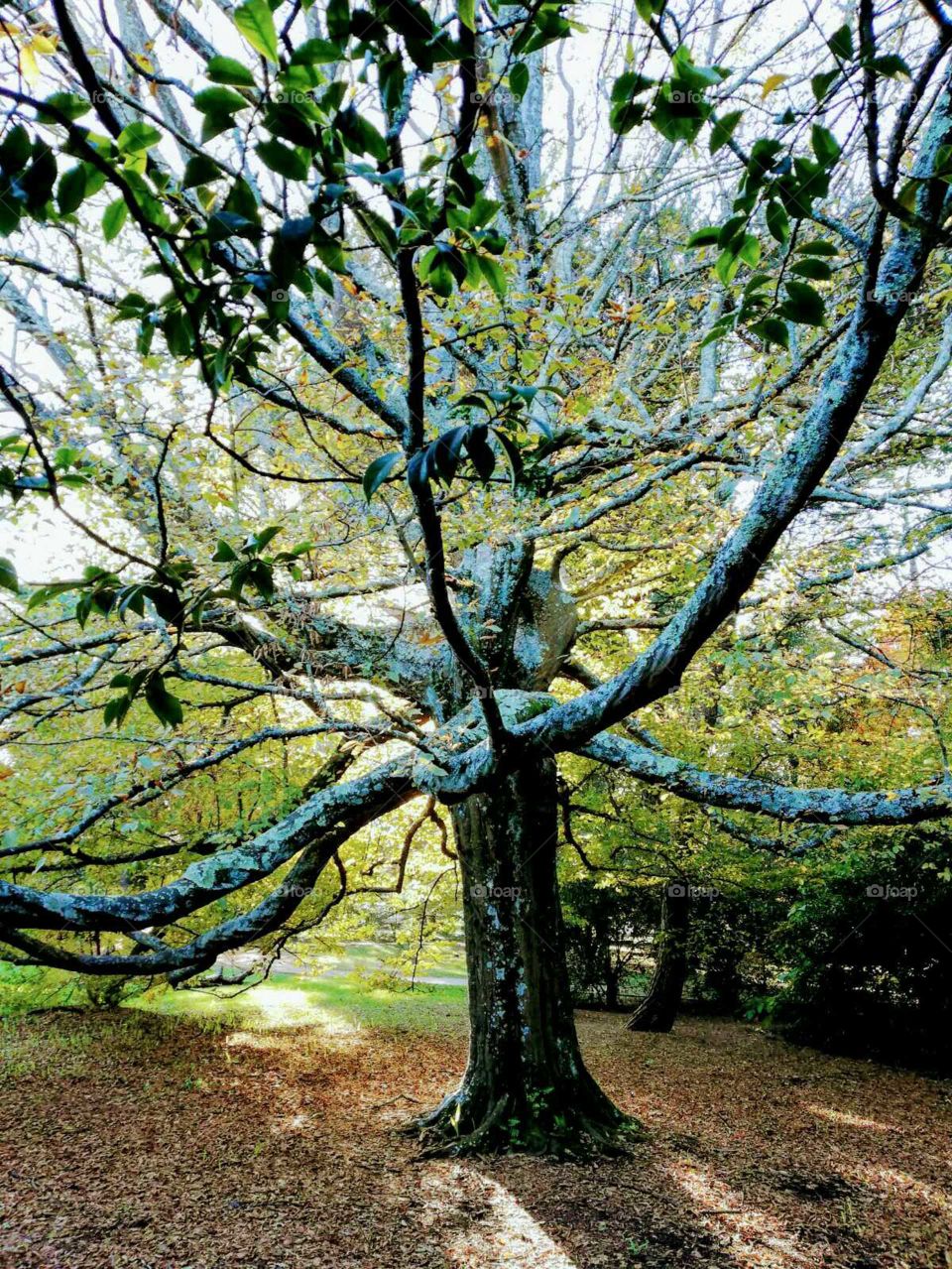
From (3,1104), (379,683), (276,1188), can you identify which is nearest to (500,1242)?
(276,1188)

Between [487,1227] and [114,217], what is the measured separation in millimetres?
5080

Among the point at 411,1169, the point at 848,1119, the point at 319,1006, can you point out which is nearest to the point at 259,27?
the point at 411,1169

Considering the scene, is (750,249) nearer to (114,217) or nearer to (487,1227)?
(114,217)

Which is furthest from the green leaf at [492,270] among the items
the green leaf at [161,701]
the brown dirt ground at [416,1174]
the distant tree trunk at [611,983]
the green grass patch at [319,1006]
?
the distant tree trunk at [611,983]

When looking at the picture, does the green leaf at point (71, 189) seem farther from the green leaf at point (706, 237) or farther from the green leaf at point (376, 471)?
the green leaf at point (706, 237)

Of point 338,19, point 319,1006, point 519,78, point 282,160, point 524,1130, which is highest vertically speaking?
point 519,78

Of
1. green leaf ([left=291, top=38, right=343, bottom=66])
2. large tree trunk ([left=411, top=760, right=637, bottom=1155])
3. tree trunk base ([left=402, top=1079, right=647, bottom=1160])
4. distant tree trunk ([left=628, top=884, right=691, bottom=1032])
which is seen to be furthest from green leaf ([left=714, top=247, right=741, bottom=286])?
distant tree trunk ([left=628, top=884, right=691, bottom=1032])

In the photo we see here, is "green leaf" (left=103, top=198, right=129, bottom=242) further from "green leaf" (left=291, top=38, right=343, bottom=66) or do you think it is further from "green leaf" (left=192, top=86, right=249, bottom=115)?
"green leaf" (left=291, top=38, right=343, bottom=66)

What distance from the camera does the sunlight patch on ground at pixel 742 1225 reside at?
3695mm

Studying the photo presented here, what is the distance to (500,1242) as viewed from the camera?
3789mm

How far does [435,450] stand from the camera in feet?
3.32

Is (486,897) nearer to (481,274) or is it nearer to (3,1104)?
(481,274)

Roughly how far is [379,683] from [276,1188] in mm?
3662

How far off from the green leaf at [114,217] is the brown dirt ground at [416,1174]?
11.8ft
